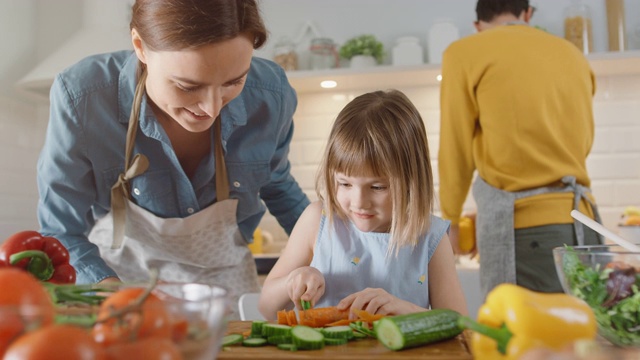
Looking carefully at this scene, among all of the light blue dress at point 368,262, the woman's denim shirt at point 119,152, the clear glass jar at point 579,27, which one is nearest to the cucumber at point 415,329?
the light blue dress at point 368,262

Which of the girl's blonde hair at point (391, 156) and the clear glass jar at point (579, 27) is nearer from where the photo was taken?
the girl's blonde hair at point (391, 156)

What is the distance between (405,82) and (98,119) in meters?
2.15

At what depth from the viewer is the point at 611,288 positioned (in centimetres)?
85

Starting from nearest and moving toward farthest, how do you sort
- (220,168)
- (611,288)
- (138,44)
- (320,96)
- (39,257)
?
(611,288)
(39,257)
(138,44)
(220,168)
(320,96)

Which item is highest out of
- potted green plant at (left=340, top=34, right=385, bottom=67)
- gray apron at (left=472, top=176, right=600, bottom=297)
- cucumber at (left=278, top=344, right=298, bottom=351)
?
potted green plant at (left=340, top=34, right=385, bottom=67)

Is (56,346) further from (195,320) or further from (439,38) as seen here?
(439,38)

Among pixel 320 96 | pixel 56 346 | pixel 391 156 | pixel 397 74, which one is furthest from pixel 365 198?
pixel 320 96

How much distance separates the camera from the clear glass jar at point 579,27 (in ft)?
10.4

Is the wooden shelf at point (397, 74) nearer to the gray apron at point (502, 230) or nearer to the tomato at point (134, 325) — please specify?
the gray apron at point (502, 230)

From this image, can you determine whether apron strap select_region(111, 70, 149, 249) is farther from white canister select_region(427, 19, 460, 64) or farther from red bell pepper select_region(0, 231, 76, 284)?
white canister select_region(427, 19, 460, 64)

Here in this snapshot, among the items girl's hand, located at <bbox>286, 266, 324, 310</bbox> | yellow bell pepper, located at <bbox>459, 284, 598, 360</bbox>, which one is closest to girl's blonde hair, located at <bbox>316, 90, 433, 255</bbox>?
girl's hand, located at <bbox>286, 266, 324, 310</bbox>

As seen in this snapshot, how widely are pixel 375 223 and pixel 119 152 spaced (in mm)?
620

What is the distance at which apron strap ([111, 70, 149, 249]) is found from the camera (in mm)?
1508

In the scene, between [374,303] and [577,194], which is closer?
[374,303]
